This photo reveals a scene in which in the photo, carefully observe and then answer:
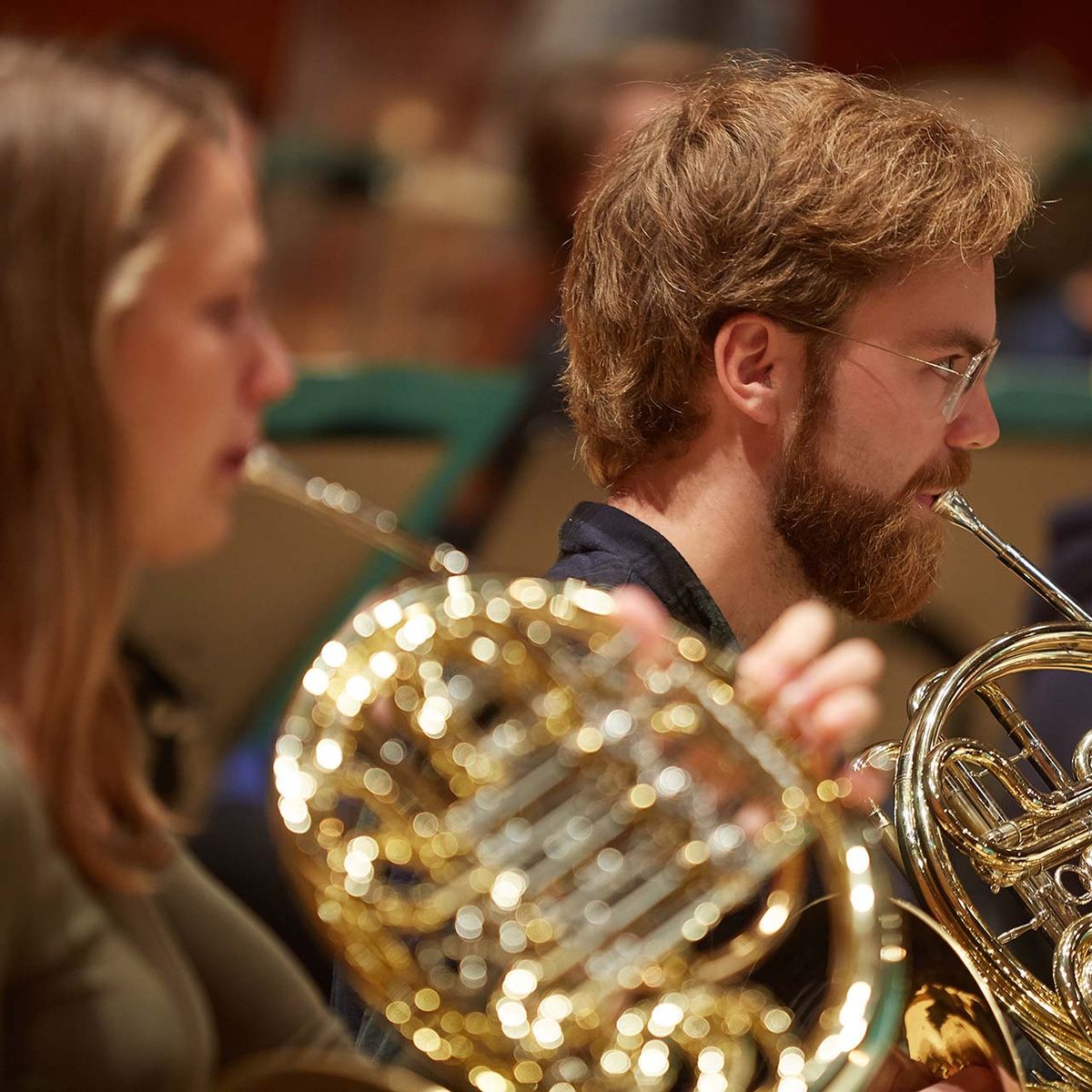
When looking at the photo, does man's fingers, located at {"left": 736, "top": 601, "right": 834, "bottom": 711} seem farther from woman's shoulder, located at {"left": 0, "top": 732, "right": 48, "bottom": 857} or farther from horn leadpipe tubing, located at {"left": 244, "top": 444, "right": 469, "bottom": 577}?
woman's shoulder, located at {"left": 0, "top": 732, "right": 48, "bottom": 857}

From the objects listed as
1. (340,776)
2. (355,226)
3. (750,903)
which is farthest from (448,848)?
(355,226)

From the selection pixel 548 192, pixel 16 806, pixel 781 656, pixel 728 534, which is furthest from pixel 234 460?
pixel 548 192

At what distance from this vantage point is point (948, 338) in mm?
1396

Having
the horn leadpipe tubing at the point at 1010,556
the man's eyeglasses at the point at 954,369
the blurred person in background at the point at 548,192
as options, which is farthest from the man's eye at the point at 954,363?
the blurred person in background at the point at 548,192

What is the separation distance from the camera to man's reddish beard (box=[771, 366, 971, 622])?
1376 millimetres

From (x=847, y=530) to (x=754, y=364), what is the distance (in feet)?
0.52

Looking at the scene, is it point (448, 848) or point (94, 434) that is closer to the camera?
point (94, 434)

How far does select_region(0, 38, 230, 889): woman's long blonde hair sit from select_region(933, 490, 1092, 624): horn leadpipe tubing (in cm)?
80

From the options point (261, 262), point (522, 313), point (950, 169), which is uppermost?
point (950, 169)

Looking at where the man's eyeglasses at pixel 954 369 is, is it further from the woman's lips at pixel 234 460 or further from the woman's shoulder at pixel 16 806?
the woman's shoulder at pixel 16 806

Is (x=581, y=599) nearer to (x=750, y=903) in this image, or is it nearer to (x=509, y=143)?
(x=750, y=903)

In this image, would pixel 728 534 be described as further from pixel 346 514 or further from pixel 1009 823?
pixel 346 514

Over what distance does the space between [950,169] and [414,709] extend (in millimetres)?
756

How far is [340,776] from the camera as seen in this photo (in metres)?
0.91
